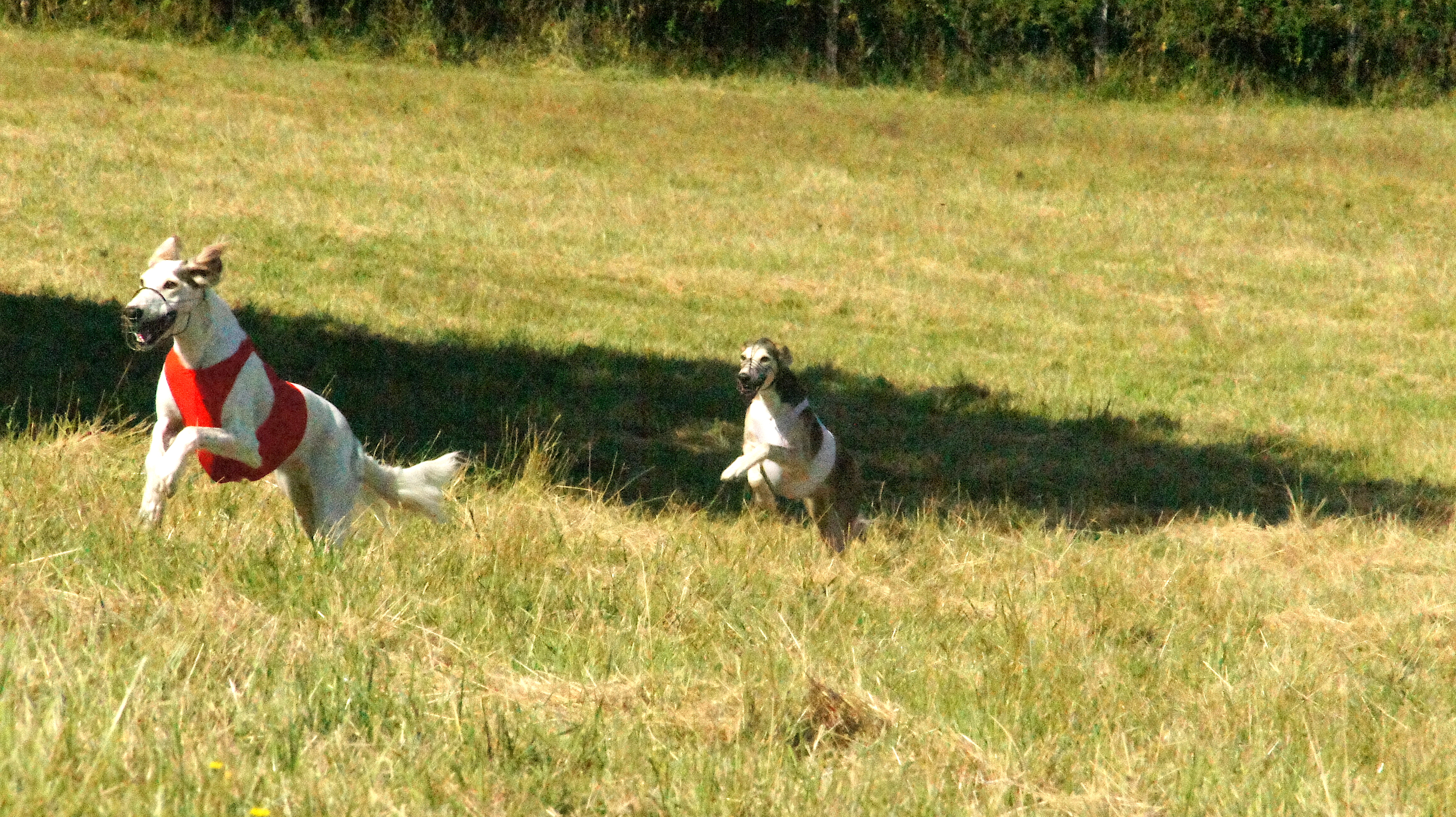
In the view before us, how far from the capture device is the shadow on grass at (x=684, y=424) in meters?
10.1

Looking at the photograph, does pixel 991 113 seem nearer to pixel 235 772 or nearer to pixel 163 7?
pixel 163 7

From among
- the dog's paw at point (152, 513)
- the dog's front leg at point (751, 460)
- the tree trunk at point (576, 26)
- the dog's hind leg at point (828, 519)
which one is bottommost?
the dog's hind leg at point (828, 519)

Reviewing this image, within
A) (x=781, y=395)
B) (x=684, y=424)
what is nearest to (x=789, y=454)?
(x=781, y=395)

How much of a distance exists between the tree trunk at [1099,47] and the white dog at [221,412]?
24753 millimetres

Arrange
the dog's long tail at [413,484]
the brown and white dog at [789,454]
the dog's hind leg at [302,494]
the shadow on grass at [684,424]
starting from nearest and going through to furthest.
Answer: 1. the dog's hind leg at [302,494]
2. the dog's long tail at [413,484]
3. the brown and white dog at [789,454]
4. the shadow on grass at [684,424]

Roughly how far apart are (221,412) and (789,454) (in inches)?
134

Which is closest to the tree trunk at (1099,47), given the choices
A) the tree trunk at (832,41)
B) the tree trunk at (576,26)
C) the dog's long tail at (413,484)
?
the tree trunk at (832,41)

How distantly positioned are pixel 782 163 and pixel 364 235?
24.6 ft

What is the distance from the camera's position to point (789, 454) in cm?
821

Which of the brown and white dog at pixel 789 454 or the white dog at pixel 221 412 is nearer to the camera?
the white dog at pixel 221 412

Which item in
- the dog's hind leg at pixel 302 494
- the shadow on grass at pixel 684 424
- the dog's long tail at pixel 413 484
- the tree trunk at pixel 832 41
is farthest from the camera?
the tree trunk at pixel 832 41

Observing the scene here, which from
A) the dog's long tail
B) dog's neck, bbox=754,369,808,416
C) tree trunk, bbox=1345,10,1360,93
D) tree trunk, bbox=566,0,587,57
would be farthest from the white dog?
tree trunk, bbox=1345,10,1360,93

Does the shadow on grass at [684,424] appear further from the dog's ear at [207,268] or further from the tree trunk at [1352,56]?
the tree trunk at [1352,56]

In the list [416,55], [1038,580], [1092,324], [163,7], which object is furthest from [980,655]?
[163,7]
